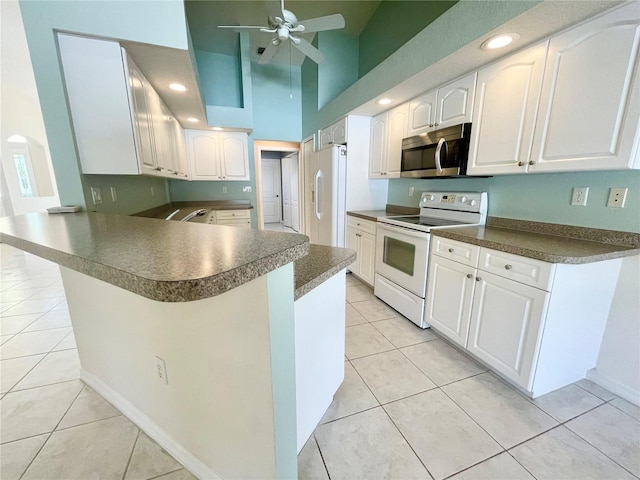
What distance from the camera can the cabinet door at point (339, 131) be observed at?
3247mm

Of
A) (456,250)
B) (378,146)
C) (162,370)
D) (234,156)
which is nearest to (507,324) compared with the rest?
(456,250)

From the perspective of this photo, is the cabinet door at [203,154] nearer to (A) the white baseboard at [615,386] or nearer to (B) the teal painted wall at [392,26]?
(B) the teal painted wall at [392,26]

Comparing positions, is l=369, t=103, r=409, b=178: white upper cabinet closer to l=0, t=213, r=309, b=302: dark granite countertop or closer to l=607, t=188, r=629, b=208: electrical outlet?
l=607, t=188, r=629, b=208: electrical outlet

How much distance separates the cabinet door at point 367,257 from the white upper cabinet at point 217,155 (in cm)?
274

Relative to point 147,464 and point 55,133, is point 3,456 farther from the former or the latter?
point 55,133

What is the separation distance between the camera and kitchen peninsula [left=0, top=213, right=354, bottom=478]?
0.57 metres

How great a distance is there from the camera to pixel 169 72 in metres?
2.12

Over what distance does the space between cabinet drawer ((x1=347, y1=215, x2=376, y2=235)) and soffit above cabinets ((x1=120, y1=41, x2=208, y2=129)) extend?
2.17 metres

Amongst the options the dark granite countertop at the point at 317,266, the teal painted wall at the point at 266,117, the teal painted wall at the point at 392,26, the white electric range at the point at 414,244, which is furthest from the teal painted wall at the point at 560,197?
the teal painted wall at the point at 266,117

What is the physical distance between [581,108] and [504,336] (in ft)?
4.40

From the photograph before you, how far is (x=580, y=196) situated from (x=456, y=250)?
778 mm

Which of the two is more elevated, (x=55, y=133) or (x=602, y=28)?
(x=602, y=28)

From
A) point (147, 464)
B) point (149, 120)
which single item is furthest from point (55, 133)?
point (147, 464)

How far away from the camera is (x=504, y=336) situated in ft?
5.00
